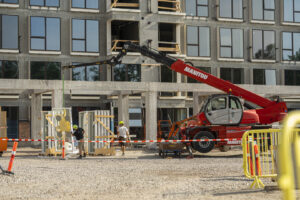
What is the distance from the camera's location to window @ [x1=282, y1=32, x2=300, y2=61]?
47.2 meters

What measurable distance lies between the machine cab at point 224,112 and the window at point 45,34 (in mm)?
19456

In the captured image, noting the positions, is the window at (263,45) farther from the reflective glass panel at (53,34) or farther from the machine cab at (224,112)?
the machine cab at (224,112)

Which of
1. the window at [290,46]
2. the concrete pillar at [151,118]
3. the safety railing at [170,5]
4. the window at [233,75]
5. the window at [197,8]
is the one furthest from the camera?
the window at [290,46]

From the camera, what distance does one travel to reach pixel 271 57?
46812mm

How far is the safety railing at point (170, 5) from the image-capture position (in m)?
42.4

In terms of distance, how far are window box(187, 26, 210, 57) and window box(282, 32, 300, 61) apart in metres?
7.43

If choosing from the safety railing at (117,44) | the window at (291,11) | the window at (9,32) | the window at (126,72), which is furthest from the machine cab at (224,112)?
the window at (291,11)

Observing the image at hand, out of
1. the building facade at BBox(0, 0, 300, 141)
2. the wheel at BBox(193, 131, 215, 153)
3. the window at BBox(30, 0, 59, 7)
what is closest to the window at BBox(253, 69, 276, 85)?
the building facade at BBox(0, 0, 300, 141)

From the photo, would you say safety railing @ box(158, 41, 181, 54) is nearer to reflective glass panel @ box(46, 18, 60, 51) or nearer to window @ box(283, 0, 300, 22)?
reflective glass panel @ box(46, 18, 60, 51)

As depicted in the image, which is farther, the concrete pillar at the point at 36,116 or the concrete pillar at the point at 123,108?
the concrete pillar at the point at 123,108

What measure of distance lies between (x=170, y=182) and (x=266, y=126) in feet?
40.9

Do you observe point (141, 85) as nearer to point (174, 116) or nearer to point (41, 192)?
point (174, 116)

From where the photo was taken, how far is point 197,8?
44.8m

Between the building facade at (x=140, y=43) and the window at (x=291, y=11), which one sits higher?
the window at (x=291, y=11)
